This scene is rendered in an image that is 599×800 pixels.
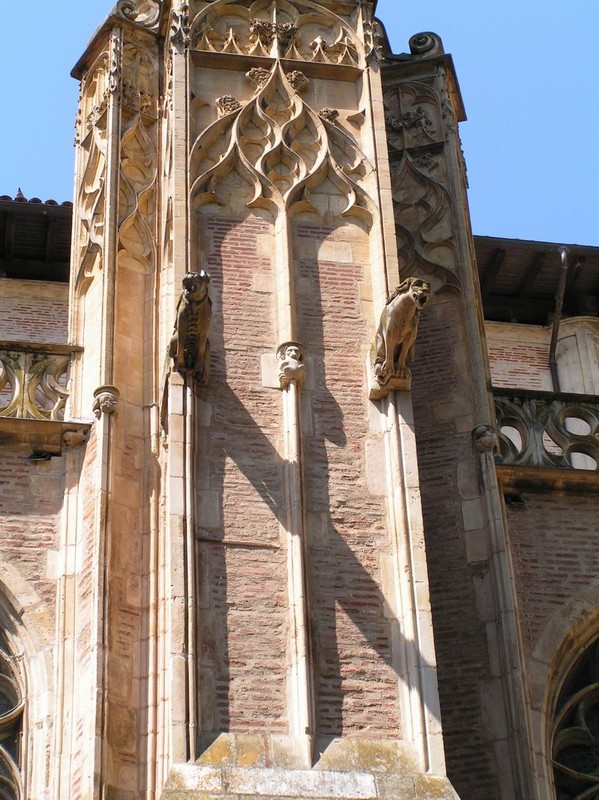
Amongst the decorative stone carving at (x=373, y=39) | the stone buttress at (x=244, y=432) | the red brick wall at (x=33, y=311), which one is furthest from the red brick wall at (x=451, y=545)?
the red brick wall at (x=33, y=311)

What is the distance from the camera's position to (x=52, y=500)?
13.1 m

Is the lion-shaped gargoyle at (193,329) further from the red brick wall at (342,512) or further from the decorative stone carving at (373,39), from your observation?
the decorative stone carving at (373,39)

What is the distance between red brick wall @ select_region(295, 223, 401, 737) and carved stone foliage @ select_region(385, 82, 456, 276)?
1769 millimetres

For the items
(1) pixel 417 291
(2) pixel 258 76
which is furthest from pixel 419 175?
(1) pixel 417 291

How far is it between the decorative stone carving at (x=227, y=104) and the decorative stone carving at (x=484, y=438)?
2.86 metres

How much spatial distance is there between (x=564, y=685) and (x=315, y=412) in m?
2.74

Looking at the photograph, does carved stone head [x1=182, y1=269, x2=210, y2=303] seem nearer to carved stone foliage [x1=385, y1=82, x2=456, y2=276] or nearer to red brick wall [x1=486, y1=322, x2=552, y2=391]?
carved stone foliage [x1=385, y1=82, x2=456, y2=276]

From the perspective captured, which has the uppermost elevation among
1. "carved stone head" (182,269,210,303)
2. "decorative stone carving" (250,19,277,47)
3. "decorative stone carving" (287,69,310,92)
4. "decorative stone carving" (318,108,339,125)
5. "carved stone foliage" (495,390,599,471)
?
"decorative stone carving" (250,19,277,47)

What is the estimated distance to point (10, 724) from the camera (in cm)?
1218

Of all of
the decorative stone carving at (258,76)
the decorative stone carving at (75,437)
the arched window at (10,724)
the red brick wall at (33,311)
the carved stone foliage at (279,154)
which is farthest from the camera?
the red brick wall at (33,311)

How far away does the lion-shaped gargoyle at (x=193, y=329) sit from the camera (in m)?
11.8

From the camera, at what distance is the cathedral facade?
1104 centimetres

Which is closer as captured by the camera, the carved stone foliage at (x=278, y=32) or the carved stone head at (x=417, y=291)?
the carved stone head at (x=417, y=291)

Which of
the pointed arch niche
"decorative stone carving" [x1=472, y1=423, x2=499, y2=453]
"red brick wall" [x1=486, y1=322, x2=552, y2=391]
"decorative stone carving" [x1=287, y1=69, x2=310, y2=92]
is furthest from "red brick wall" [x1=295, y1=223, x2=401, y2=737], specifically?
"red brick wall" [x1=486, y1=322, x2=552, y2=391]
